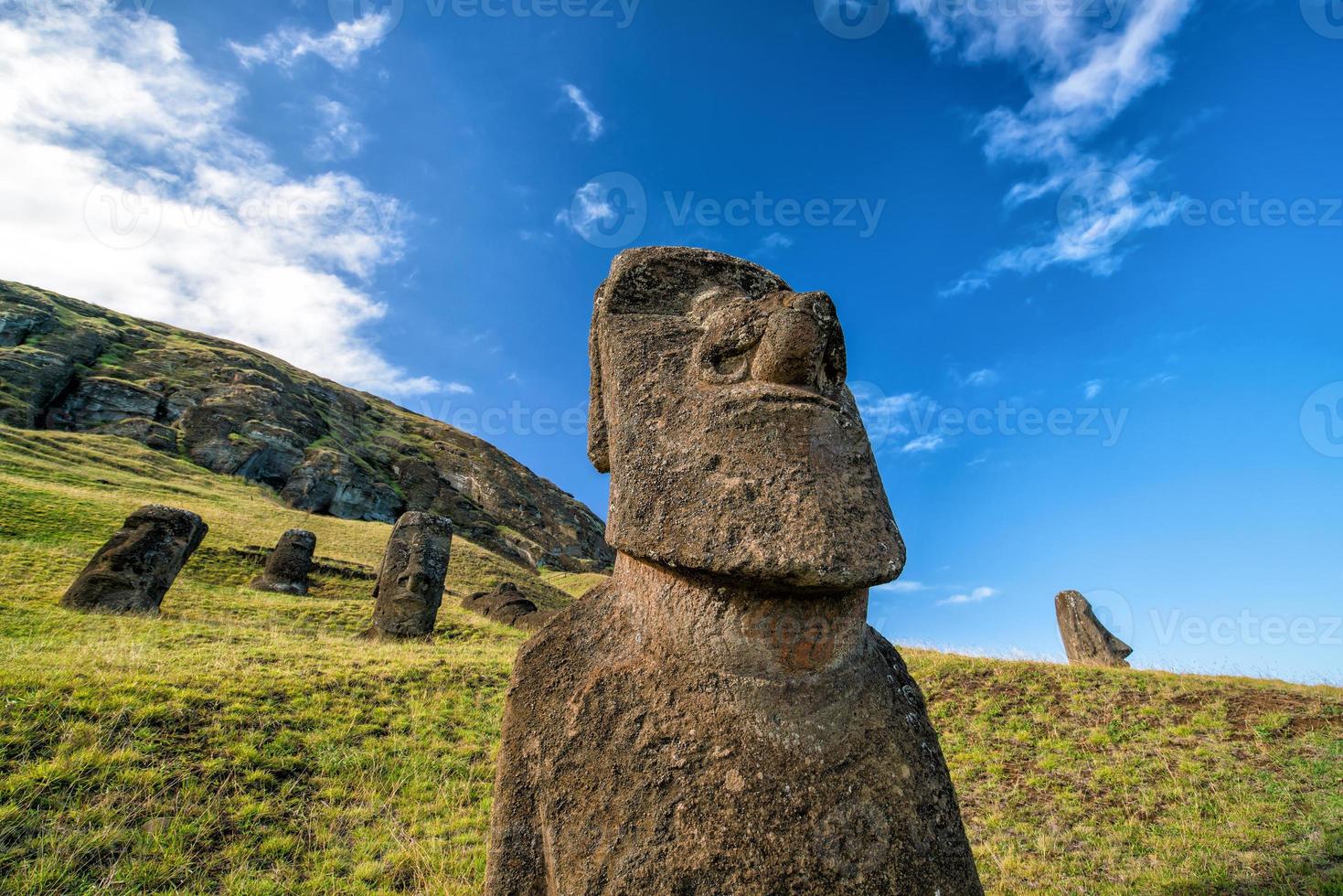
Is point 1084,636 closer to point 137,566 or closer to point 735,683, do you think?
point 735,683

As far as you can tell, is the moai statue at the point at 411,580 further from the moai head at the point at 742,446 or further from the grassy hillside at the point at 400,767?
the moai head at the point at 742,446

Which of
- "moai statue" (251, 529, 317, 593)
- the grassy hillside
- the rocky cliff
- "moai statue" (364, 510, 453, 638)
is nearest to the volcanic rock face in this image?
the grassy hillside

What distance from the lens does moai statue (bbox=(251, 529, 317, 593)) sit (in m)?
19.9

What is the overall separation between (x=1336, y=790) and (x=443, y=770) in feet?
28.3

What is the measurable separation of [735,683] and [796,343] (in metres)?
1.35

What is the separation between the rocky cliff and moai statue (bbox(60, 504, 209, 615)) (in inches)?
1784

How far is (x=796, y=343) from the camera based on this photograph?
9.00 ft

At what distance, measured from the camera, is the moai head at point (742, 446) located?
235 cm

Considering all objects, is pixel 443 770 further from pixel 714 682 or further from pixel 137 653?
pixel 714 682

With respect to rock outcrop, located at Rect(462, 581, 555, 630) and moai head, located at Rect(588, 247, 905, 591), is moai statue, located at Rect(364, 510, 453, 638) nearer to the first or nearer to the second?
rock outcrop, located at Rect(462, 581, 555, 630)

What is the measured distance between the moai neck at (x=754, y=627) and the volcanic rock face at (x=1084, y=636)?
14.6m

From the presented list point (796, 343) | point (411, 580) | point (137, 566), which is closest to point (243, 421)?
point (137, 566)

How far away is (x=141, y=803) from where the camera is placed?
5141 mm

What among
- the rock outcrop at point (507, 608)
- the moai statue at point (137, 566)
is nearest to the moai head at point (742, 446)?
the moai statue at point (137, 566)
